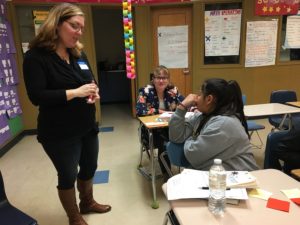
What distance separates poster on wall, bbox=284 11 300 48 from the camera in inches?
176

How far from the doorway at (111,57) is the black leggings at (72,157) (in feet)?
15.1

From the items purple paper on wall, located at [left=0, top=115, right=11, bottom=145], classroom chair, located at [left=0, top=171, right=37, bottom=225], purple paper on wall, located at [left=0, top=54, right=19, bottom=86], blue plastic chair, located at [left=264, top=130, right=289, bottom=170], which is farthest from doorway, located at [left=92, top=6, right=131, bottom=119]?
classroom chair, located at [left=0, top=171, right=37, bottom=225]

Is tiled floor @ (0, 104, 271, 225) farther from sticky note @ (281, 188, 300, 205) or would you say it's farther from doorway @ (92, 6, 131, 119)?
doorway @ (92, 6, 131, 119)

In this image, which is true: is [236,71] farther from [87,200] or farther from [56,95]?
[56,95]

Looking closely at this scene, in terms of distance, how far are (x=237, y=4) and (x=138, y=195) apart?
3698mm

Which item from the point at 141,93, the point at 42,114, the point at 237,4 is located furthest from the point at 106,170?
the point at 237,4

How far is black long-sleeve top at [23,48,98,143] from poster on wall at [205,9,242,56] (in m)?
3.37

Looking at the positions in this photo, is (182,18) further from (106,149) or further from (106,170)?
(106,170)

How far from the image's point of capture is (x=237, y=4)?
4371 mm

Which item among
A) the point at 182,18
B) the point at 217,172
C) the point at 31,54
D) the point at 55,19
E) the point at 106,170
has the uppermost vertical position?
the point at 182,18

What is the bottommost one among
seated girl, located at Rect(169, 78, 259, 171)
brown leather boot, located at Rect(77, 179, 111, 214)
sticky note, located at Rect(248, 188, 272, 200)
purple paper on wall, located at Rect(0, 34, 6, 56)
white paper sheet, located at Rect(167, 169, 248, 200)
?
brown leather boot, located at Rect(77, 179, 111, 214)

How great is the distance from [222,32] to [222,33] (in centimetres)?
2

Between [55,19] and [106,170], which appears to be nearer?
[55,19]

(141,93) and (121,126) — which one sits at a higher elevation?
(141,93)
